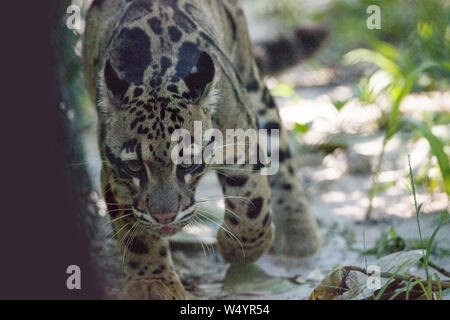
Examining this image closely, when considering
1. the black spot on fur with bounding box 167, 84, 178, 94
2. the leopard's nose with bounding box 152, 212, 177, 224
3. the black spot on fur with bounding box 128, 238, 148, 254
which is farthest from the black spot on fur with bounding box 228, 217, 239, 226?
the black spot on fur with bounding box 167, 84, 178, 94

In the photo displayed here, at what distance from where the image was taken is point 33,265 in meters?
3.91

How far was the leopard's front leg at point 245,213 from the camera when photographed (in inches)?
170

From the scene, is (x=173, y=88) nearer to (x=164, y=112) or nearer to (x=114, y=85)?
(x=164, y=112)

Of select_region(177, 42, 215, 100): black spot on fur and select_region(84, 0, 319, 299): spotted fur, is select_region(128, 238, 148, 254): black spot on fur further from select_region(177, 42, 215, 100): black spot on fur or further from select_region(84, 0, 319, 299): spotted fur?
select_region(177, 42, 215, 100): black spot on fur

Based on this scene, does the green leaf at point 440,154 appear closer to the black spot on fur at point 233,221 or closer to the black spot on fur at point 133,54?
the black spot on fur at point 233,221

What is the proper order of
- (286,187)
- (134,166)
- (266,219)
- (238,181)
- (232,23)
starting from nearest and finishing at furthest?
1. (134,166)
2. (238,181)
3. (266,219)
4. (232,23)
5. (286,187)

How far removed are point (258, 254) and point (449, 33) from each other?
3689 millimetres

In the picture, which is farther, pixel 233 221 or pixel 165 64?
pixel 233 221

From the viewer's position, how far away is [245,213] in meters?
4.38

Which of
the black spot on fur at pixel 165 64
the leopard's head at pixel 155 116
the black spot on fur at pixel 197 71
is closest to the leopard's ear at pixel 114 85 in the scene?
the leopard's head at pixel 155 116

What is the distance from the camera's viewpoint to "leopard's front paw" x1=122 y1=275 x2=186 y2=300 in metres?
4.09

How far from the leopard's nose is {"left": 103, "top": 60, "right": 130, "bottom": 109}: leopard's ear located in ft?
2.03

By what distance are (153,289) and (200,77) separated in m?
1.34

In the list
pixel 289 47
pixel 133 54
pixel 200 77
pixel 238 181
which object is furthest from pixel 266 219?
pixel 289 47
